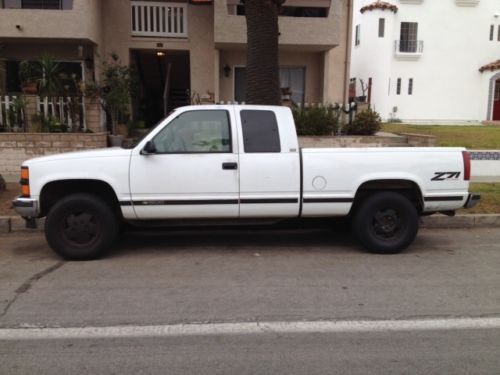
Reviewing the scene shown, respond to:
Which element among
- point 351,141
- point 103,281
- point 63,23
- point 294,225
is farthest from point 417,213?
point 63,23

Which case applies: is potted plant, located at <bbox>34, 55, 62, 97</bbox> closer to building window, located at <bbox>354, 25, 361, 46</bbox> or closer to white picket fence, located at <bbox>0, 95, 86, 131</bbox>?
white picket fence, located at <bbox>0, 95, 86, 131</bbox>

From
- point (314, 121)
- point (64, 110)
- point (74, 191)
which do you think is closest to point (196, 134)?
point (74, 191)

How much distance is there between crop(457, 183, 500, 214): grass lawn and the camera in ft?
28.2

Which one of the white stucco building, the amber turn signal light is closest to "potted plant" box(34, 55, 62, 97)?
the amber turn signal light

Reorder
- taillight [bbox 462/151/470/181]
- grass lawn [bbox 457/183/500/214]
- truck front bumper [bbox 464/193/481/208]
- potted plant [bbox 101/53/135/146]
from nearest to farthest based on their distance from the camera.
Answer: taillight [bbox 462/151/470/181] → truck front bumper [bbox 464/193/481/208] → grass lawn [bbox 457/183/500/214] → potted plant [bbox 101/53/135/146]

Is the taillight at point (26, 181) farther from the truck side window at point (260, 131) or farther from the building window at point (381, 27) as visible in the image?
the building window at point (381, 27)

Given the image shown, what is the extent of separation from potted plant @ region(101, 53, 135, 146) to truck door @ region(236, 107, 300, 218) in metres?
7.60

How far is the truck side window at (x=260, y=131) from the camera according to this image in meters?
6.38

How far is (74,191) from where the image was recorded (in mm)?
6344

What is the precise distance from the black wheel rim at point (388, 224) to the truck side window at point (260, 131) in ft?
5.14

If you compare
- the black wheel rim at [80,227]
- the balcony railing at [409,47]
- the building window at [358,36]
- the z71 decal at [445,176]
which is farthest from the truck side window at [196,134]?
the building window at [358,36]

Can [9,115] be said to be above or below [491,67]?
below

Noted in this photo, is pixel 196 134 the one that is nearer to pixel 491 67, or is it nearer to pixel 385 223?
pixel 385 223

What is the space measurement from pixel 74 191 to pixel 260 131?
242cm
